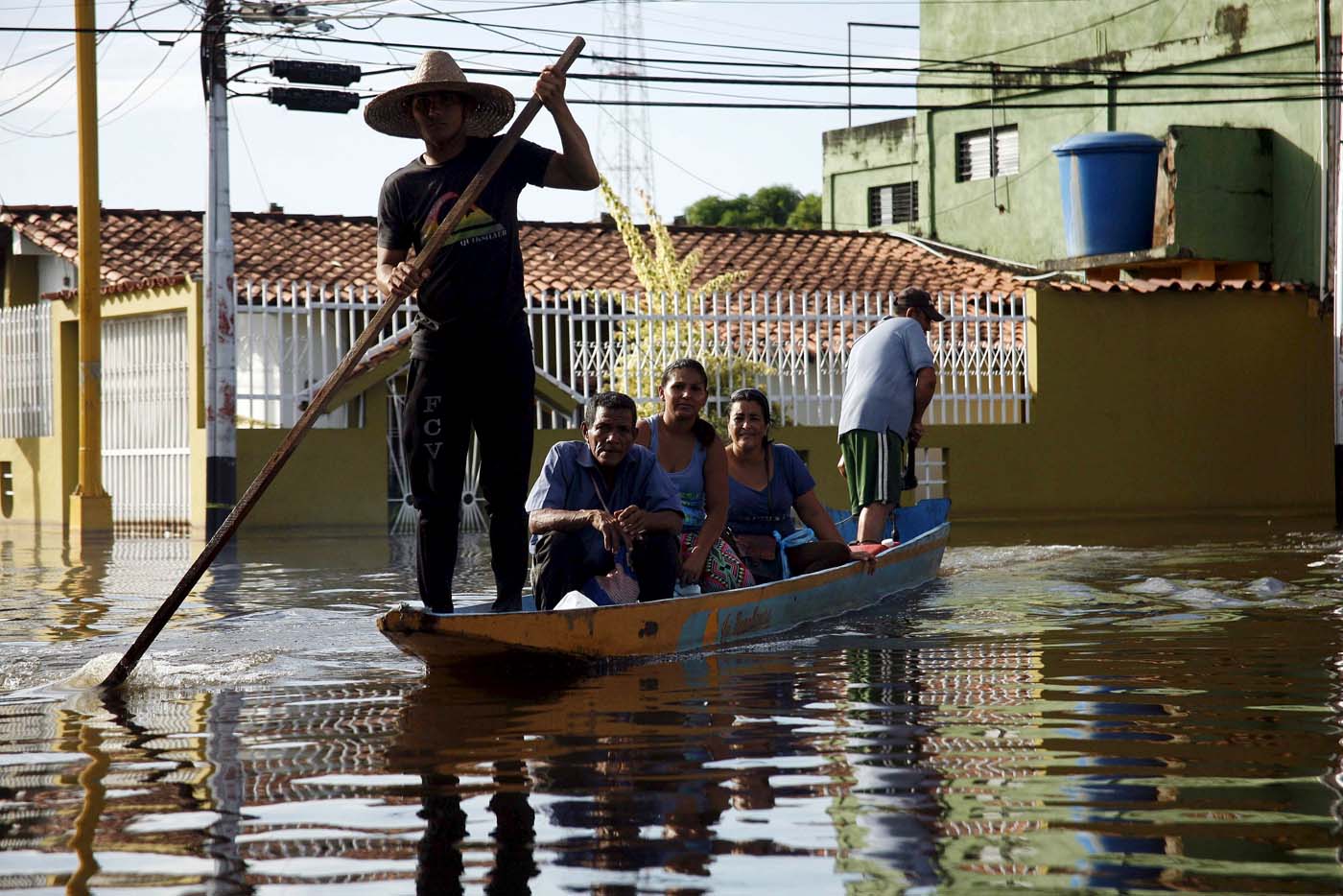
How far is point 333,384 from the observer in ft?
23.2

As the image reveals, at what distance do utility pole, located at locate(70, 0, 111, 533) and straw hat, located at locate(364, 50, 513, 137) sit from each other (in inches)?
443

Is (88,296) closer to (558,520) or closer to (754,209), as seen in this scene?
(558,520)

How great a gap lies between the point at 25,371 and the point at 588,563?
15.9m

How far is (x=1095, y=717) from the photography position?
18.9ft

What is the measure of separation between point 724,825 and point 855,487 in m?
6.95

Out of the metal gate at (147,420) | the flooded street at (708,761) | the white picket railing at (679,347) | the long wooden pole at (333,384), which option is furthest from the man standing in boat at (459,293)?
the metal gate at (147,420)

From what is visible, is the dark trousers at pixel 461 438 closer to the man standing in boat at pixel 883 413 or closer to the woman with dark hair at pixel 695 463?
the woman with dark hair at pixel 695 463

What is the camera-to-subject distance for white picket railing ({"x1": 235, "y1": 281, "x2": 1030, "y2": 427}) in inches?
717

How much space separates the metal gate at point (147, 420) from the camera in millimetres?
19016

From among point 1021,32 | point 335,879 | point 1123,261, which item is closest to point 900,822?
point 335,879

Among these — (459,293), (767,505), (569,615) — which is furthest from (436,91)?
(767,505)

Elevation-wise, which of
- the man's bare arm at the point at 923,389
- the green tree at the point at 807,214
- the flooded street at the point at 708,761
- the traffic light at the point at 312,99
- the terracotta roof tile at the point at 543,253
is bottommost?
the flooded street at the point at 708,761

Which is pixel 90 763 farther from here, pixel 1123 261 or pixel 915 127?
pixel 915 127

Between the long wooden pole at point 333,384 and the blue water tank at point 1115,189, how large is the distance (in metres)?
16.9
